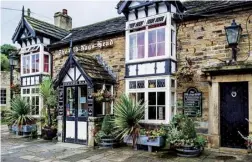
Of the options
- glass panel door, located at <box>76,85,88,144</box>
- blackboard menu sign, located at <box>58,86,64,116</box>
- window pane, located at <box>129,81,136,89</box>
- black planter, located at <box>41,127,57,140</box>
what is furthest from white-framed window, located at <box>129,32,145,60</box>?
black planter, located at <box>41,127,57,140</box>

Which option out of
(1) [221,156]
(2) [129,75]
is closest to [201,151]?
(1) [221,156]

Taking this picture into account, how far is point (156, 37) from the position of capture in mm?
9367

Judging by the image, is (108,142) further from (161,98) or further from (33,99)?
(33,99)

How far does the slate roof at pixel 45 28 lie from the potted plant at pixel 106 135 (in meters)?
6.97

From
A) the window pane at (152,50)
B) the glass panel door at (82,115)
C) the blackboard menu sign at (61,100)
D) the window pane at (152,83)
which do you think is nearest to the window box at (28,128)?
the blackboard menu sign at (61,100)

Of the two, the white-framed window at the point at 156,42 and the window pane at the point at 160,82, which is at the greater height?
the white-framed window at the point at 156,42

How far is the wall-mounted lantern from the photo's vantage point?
307 inches

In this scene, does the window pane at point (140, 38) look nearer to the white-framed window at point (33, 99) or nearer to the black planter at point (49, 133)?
the black planter at point (49, 133)

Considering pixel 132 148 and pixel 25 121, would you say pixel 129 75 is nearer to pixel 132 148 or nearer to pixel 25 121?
pixel 132 148

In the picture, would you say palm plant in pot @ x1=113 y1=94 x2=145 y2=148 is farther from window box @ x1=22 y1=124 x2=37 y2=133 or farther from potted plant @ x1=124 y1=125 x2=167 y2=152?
window box @ x1=22 y1=124 x2=37 y2=133

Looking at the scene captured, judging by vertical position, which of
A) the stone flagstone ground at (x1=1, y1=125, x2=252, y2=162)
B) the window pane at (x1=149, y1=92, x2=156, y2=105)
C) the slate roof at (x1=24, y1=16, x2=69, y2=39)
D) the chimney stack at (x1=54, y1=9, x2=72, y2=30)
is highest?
the chimney stack at (x1=54, y1=9, x2=72, y2=30)

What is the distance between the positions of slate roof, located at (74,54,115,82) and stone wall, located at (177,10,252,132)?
3.12 metres

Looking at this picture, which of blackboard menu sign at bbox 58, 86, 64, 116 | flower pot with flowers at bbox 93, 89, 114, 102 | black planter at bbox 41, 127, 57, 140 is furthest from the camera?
black planter at bbox 41, 127, 57, 140

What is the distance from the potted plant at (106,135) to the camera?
9.23 metres
